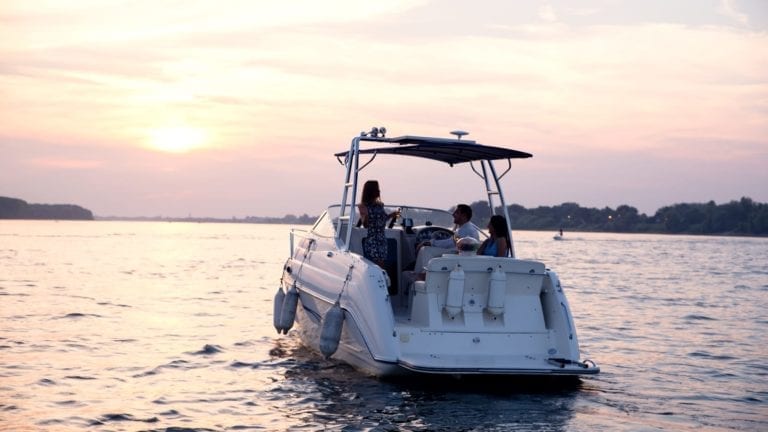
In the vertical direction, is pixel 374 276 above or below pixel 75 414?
above

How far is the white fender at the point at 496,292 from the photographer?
9445 millimetres

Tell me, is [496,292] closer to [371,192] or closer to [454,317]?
[454,317]

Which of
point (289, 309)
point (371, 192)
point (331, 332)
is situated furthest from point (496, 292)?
point (289, 309)

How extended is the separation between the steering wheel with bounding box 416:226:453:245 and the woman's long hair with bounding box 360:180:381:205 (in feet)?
3.55

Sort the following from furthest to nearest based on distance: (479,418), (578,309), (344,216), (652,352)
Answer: (578,309) → (652,352) → (344,216) → (479,418)

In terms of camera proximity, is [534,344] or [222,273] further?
[222,273]

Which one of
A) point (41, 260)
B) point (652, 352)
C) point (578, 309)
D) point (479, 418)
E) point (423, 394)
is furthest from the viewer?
point (41, 260)

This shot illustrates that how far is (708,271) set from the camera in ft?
129

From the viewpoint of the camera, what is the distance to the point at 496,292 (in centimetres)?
945

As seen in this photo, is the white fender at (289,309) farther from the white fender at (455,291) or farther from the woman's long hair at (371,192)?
the white fender at (455,291)

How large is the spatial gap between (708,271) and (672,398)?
32.0 meters

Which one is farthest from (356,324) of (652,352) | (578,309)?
(578,309)

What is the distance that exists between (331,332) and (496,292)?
1.90 meters

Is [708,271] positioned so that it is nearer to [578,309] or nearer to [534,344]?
[578,309]
